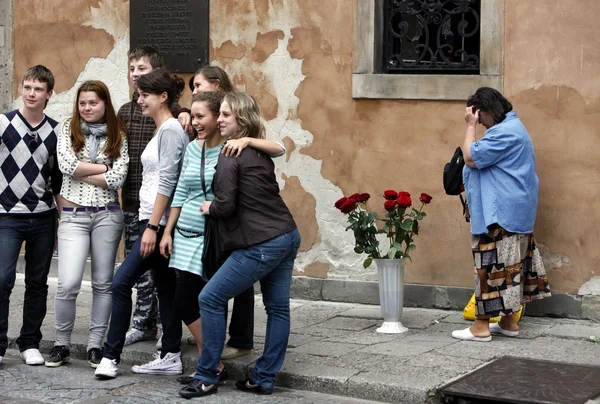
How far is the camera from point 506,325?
771 centimetres

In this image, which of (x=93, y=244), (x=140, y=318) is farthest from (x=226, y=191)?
(x=140, y=318)

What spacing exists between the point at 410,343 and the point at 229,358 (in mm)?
1276

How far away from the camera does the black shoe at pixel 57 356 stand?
7257mm

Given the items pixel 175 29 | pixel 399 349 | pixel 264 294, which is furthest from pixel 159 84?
pixel 175 29

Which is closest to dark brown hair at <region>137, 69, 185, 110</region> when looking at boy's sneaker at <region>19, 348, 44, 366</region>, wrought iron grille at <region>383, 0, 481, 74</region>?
boy's sneaker at <region>19, 348, 44, 366</region>

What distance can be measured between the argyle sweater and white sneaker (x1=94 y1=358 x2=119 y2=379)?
109 centimetres

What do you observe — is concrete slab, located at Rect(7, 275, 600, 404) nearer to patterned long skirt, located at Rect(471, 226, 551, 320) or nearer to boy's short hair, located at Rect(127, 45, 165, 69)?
patterned long skirt, located at Rect(471, 226, 551, 320)

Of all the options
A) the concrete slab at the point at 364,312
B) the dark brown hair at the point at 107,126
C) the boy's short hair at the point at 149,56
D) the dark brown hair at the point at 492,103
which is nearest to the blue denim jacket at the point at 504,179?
the dark brown hair at the point at 492,103

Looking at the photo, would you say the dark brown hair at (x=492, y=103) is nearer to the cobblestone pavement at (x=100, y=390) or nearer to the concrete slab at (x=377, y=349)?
the concrete slab at (x=377, y=349)

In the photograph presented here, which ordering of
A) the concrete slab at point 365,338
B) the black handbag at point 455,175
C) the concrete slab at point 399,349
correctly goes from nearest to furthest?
the concrete slab at point 399,349 < the concrete slab at point 365,338 < the black handbag at point 455,175

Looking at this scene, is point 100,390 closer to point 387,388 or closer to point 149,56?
point 387,388

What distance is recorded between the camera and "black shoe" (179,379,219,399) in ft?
21.0

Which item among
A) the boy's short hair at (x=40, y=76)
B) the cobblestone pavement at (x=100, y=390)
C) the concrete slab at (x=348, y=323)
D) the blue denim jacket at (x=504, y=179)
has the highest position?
the boy's short hair at (x=40, y=76)

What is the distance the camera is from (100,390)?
6.63 metres
